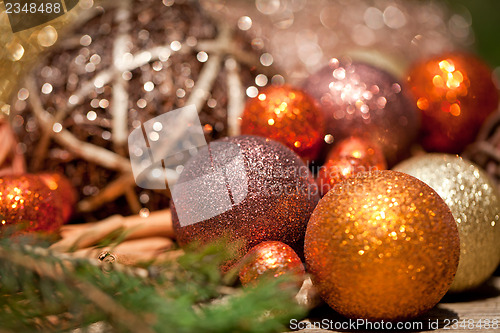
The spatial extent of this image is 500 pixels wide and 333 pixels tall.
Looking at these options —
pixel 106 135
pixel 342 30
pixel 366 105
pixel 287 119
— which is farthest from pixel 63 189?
pixel 342 30

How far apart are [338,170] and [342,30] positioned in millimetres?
767

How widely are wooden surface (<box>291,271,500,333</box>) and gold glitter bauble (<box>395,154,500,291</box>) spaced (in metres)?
0.02

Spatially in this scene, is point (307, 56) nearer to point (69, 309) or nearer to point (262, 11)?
point (262, 11)

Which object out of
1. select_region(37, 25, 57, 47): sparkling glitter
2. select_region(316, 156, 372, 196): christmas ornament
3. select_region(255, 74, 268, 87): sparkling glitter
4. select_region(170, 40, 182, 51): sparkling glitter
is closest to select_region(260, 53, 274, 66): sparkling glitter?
select_region(255, 74, 268, 87): sparkling glitter

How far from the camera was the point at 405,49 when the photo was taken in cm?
126

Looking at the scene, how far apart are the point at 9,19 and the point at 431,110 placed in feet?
2.31

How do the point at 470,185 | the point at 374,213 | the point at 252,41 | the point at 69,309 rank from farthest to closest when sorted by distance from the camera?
the point at 252,41, the point at 470,185, the point at 374,213, the point at 69,309

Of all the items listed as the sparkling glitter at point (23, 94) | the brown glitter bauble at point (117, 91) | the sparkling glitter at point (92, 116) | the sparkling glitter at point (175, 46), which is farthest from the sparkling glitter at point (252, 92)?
the sparkling glitter at point (23, 94)

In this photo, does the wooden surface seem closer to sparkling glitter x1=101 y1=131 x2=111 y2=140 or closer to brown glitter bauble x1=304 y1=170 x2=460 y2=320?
brown glitter bauble x1=304 y1=170 x2=460 y2=320

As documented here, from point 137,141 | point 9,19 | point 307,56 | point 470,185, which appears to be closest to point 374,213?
point 470,185

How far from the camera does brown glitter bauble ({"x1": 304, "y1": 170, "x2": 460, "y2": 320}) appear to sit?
0.47 metres

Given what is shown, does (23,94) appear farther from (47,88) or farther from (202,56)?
(202,56)

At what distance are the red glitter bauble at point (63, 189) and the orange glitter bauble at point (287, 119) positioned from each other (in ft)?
0.88

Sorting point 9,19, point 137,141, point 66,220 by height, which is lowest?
point 66,220
